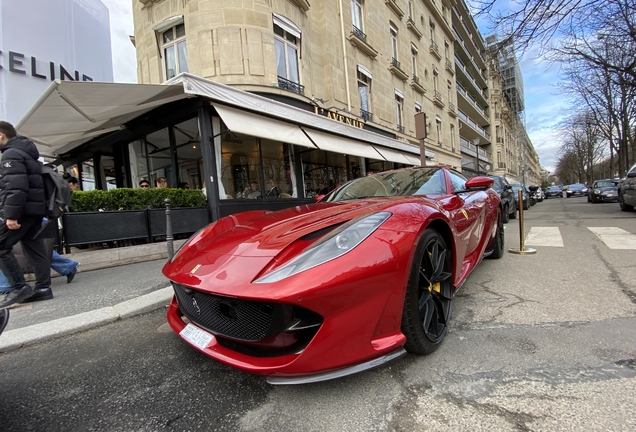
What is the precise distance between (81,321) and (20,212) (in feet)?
4.71

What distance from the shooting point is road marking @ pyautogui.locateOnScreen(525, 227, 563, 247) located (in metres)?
5.30

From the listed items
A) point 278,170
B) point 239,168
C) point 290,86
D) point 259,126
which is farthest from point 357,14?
point 239,168

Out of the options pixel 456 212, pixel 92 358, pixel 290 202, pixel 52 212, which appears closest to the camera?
pixel 92 358

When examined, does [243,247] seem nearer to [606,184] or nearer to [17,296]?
[17,296]

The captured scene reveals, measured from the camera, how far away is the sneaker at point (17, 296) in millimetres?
3124

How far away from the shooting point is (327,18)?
1114 centimetres

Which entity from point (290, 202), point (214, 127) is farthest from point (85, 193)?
point (290, 202)

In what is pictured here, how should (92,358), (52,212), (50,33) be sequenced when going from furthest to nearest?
1. (50,33)
2. (52,212)
3. (92,358)

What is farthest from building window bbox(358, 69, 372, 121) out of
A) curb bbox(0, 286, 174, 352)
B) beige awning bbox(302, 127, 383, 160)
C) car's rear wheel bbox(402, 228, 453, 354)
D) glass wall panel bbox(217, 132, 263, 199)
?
car's rear wheel bbox(402, 228, 453, 354)

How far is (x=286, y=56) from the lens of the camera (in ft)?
31.0

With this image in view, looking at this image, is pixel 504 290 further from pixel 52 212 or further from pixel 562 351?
pixel 52 212

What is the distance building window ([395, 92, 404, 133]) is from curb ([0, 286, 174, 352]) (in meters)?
15.3

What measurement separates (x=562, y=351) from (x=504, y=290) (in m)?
1.26

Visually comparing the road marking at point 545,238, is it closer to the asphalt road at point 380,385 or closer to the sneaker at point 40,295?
the asphalt road at point 380,385
